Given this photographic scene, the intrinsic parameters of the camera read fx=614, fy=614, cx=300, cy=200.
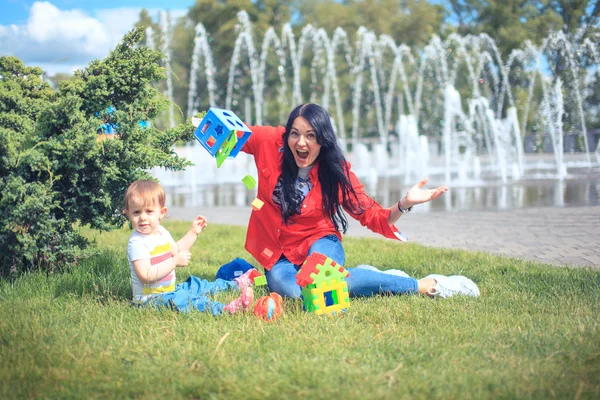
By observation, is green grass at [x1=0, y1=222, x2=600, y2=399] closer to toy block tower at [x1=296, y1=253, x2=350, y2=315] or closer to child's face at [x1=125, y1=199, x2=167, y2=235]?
toy block tower at [x1=296, y1=253, x2=350, y2=315]

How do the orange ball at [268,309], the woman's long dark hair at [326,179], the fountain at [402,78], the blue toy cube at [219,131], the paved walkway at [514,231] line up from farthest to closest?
the fountain at [402,78] < the paved walkway at [514,231] < the woman's long dark hair at [326,179] < the blue toy cube at [219,131] < the orange ball at [268,309]

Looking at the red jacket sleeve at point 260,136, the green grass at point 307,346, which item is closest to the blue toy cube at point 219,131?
the red jacket sleeve at point 260,136

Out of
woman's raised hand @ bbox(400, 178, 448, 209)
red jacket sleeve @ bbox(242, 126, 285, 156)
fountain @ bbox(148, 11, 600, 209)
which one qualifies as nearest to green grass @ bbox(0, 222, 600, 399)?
woman's raised hand @ bbox(400, 178, 448, 209)

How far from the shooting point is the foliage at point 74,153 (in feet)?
12.9

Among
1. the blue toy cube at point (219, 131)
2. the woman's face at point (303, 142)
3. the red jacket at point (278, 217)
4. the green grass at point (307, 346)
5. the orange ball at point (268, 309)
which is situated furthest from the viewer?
the red jacket at point (278, 217)

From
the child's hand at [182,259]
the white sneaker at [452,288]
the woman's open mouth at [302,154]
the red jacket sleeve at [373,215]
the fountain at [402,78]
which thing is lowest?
the white sneaker at [452,288]

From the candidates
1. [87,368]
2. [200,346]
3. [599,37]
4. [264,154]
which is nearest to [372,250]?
[264,154]

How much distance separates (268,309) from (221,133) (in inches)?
43.2

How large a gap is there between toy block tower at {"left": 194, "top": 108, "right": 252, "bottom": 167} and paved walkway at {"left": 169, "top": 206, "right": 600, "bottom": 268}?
286 cm

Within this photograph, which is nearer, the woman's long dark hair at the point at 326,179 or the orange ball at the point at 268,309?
the orange ball at the point at 268,309

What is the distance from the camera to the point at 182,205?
36.8 feet

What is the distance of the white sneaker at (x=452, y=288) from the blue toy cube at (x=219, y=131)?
154cm

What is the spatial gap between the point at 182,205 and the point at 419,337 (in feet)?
28.3

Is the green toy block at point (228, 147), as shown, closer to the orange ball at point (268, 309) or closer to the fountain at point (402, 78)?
the orange ball at point (268, 309)
